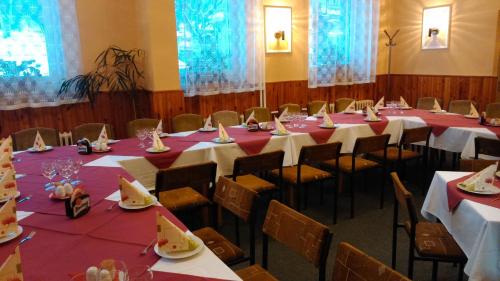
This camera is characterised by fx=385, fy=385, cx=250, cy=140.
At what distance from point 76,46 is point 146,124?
165 centimetres

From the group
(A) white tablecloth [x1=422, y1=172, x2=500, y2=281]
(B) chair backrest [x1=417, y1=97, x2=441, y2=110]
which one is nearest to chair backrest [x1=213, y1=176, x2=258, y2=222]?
(A) white tablecloth [x1=422, y1=172, x2=500, y2=281]

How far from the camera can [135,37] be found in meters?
5.70

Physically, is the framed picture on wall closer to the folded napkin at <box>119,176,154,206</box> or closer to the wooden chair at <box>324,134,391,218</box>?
the wooden chair at <box>324,134,391,218</box>

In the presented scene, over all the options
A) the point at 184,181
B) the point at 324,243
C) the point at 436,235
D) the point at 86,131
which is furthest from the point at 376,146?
the point at 86,131

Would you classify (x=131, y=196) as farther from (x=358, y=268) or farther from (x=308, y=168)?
(x=308, y=168)

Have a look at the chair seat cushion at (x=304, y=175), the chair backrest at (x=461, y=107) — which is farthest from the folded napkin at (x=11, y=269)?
the chair backrest at (x=461, y=107)

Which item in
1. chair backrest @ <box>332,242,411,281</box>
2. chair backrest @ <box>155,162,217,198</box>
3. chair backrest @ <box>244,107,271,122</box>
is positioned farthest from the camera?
chair backrest @ <box>244,107,271,122</box>

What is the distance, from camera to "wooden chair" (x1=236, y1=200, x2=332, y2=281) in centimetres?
169

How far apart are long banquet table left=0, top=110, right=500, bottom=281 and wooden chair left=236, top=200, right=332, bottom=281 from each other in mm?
441

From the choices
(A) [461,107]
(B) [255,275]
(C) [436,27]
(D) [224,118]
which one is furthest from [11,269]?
(C) [436,27]

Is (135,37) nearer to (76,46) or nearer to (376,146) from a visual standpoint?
(76,46)

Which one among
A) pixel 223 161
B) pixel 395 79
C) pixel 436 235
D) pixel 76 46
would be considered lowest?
pixel 436 235

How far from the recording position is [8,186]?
224 centimetres

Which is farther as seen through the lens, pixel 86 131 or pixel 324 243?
pixel 86 131
